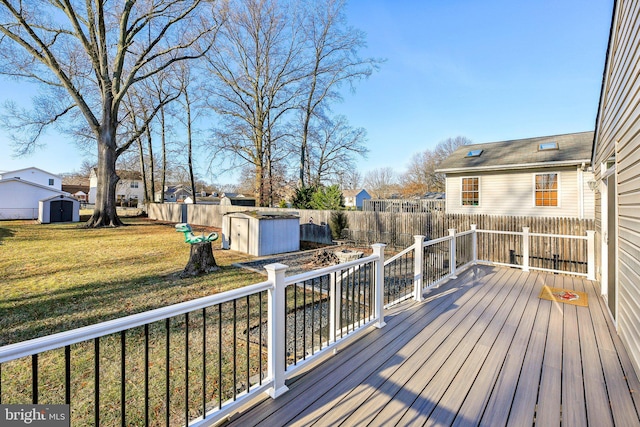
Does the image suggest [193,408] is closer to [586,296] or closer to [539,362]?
[539,362]

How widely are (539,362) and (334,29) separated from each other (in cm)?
2052

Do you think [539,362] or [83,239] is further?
[83,239]

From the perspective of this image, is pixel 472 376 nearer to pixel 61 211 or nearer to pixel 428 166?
pixel 61 211

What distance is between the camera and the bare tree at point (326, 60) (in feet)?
58.0

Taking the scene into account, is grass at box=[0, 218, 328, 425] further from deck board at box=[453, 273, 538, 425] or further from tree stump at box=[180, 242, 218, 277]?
deck board at box=[453, 273, 538, 425]

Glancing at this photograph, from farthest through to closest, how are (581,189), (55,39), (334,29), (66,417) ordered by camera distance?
(334,29)
(55,39)
(581,189)
(66,417)

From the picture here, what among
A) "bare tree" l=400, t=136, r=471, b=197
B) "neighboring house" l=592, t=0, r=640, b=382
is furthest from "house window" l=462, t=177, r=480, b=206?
"bare tree" l=400, t=136, r=471, b=197

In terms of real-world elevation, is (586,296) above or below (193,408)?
above

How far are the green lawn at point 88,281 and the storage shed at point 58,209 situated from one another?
8.61m

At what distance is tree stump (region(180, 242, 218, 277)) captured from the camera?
21.9ft

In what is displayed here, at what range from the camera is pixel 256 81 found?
18562 millimetres

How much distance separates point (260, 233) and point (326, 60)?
48.9 feet

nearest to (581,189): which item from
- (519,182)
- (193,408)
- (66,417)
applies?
(519,182)

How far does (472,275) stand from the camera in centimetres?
583
